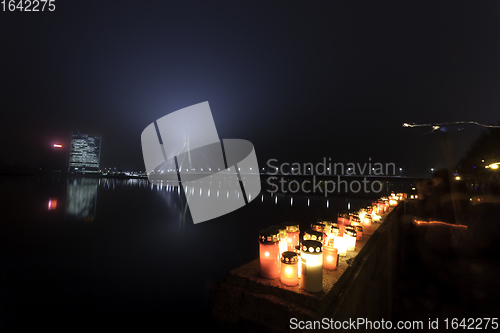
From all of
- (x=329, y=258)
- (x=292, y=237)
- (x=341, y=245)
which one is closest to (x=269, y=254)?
(x=292, y=237)

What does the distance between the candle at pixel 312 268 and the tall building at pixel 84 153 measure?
112536mm

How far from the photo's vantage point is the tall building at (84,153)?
297 feet

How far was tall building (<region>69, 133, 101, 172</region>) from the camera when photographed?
90562 millimetres

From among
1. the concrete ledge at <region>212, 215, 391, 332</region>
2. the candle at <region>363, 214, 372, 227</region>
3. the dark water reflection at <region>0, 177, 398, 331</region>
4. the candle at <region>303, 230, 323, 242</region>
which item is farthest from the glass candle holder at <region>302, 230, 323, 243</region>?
the dark water reflection at <region>0, 177, 398, 331</region>

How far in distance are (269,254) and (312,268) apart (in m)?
0.31

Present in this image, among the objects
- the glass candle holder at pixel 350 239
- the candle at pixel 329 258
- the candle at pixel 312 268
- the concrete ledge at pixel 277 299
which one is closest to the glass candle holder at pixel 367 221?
the glass candle holder at pixel 350 239

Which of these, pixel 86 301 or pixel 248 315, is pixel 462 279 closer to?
pixel 248 315

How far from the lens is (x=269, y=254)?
5.18 ft

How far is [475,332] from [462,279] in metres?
1.28

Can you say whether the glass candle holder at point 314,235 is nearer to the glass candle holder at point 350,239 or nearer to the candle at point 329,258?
the candle at point 329,258

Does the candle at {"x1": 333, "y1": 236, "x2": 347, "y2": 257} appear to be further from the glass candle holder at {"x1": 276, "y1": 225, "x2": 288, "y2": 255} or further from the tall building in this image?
the tall building

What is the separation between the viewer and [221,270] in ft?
18.1

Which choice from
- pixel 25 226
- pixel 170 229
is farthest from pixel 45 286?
pixel 25 226

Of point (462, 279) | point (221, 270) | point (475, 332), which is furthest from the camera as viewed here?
point (221, 270)
